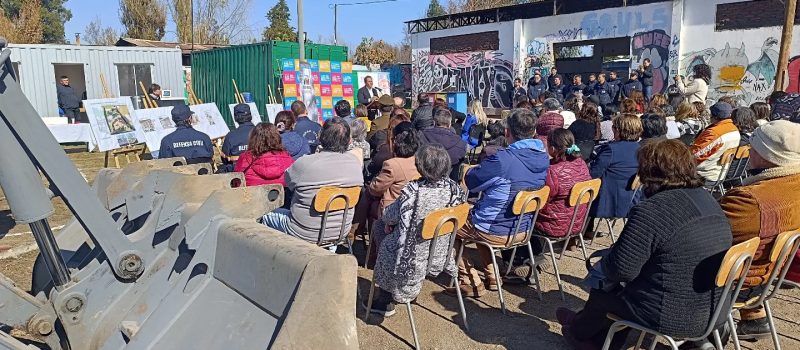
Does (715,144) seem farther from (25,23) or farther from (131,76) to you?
(25,23)

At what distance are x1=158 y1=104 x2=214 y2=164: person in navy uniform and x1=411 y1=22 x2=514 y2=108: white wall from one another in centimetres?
1750

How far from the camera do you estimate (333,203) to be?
4164mm

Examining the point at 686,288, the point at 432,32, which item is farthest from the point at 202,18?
the point at 686,288

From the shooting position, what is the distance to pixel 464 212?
142 inches

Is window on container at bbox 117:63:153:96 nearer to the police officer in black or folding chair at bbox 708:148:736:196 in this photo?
the police officer in black

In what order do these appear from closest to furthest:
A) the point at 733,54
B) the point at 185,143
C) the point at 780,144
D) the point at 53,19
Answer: the point at 780,144
the point at 185,143
the point at 733,54
the point at 53,19

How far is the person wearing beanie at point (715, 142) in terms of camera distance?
5.81 m

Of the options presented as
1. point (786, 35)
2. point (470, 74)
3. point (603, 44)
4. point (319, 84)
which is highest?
point (603, 44)

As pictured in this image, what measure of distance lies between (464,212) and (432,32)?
23277 mm

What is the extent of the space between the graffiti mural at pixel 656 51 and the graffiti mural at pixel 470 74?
203 inches

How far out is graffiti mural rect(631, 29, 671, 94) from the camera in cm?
1809

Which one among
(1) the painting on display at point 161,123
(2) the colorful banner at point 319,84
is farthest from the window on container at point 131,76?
(1) the painting on display at point 161,123

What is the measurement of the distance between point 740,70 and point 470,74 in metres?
10.4

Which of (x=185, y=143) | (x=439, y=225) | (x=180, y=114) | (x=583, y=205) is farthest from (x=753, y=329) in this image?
(x=180, y=114)
